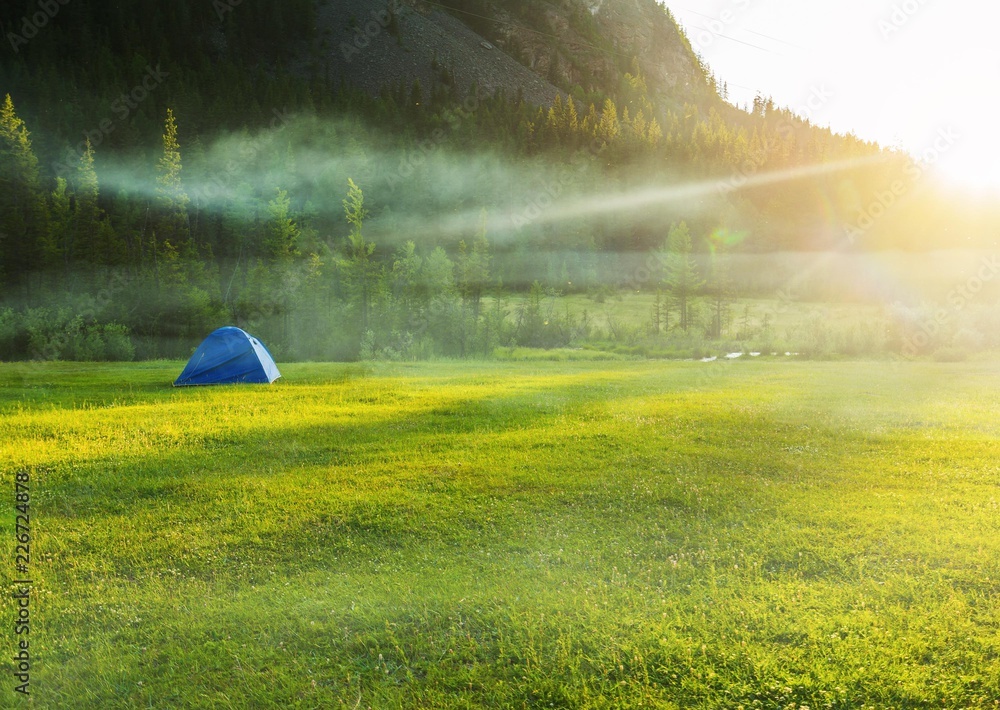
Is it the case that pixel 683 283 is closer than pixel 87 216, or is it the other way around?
pixel 87 216

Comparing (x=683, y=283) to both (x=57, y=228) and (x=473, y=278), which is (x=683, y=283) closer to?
(x=473, y=278)

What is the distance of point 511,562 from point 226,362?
1001 inches

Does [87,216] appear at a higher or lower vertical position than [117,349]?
higher

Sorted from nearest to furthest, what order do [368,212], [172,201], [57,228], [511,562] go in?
[511,562]
[57,228]
[172,201]
[368,212]

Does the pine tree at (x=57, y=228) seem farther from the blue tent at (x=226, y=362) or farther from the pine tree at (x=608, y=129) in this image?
the pine tree at (x=608, y=129)

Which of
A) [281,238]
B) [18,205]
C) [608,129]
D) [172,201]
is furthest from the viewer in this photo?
[608,129]

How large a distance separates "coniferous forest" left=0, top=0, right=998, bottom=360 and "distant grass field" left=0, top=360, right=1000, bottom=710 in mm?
36148

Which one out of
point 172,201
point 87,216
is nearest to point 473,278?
point 172,201

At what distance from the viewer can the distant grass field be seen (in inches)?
264

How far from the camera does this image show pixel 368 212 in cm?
9438

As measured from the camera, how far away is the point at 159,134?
89062 mm

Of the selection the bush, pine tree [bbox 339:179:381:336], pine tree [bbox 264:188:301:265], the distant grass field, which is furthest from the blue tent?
→ pine tree [bbox 264:188:301:265]

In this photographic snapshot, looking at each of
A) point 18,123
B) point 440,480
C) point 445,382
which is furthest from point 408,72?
point 440,480

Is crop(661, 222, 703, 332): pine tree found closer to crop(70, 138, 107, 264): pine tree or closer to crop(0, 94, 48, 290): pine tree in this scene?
crop(70, 138, 107, 264): pine tree
